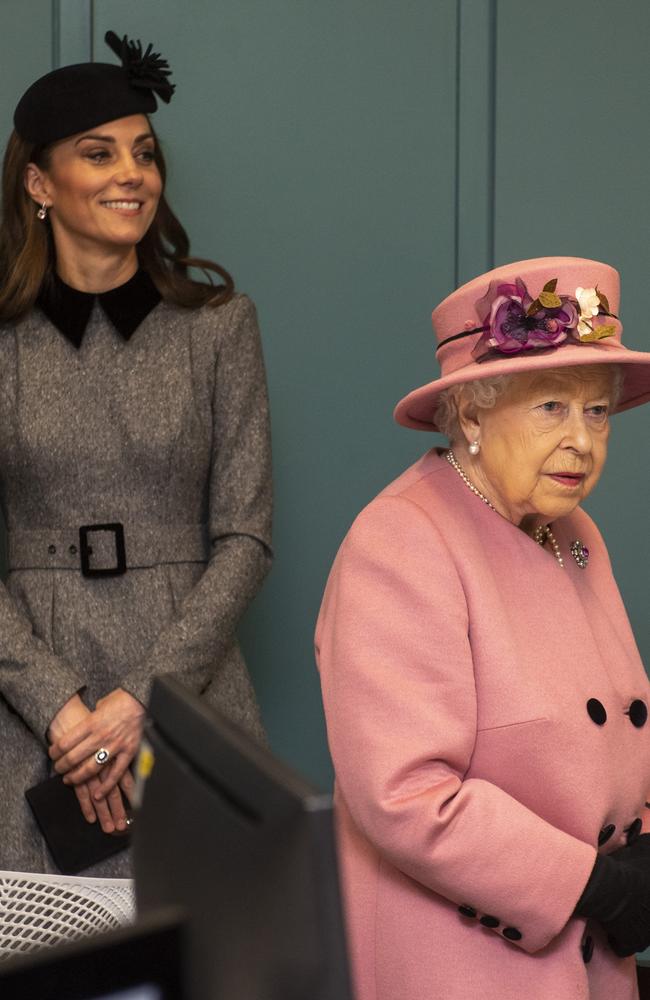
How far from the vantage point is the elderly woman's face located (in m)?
1.79

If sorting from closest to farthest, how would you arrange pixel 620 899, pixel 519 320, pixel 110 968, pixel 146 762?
1. pixel 110 968
2. pixel 146 762
3. pixel 620 899
4. pixel 519 320

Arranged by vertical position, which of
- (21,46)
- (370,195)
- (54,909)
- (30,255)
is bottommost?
(54,909)

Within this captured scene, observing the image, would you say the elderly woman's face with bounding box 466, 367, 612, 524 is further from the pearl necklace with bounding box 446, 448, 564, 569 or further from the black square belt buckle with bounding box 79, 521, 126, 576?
the black square belt buckle with bounding box 79, 521, 126, 576

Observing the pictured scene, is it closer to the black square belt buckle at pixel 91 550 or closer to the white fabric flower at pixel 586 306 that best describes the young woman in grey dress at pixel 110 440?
the black square belt buckle at pixel 91 550

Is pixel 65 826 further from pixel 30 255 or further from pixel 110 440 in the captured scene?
pixel 30 255

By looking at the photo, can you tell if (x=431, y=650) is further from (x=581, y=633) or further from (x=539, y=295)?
(x=539, y=295)

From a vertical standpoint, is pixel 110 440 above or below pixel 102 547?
above

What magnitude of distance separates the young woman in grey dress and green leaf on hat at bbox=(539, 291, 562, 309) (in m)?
0.82

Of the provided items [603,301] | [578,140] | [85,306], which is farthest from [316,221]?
[603,301]

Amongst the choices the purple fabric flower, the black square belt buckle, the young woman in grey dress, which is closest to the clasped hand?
the young woman in grey dress

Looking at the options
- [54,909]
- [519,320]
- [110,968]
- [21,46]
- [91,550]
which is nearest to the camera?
[110,968]

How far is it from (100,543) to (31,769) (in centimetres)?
41

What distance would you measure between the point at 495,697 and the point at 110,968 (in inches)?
41.3

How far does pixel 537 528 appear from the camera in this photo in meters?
1.93
